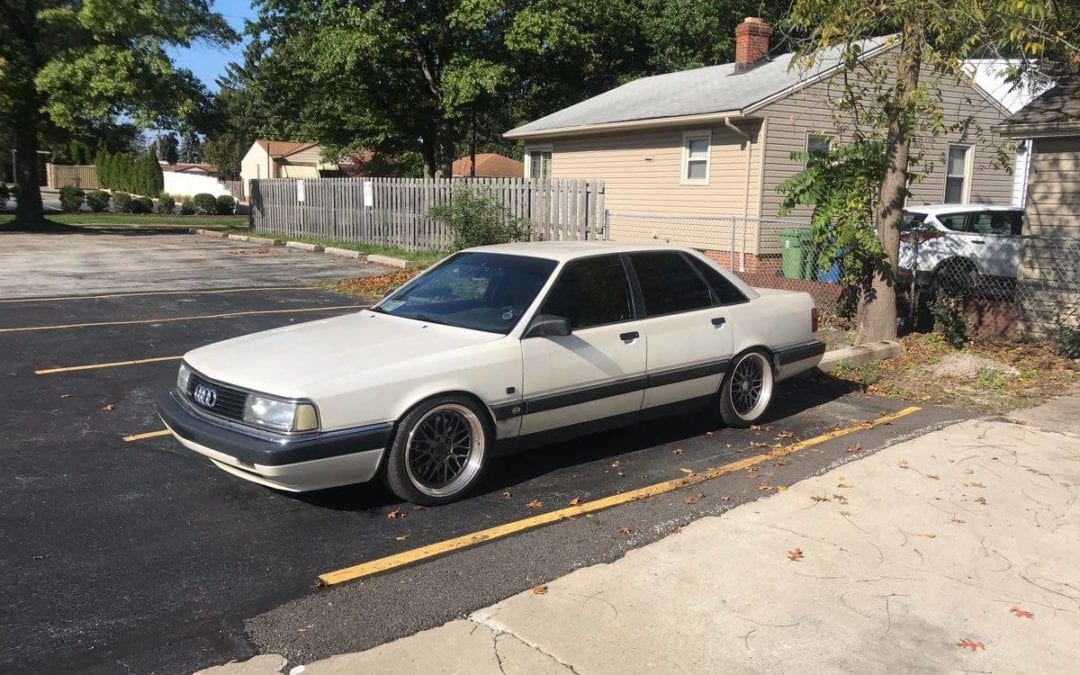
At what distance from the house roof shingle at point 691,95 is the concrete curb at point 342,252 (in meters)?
5.83

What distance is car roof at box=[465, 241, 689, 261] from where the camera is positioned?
5.85m

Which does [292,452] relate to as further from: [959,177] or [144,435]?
[959,177]

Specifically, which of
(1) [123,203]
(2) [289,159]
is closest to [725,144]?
(1) [123,203]

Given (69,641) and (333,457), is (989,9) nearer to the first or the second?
(333,457)

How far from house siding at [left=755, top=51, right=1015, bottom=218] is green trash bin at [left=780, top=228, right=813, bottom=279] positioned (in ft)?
2.84

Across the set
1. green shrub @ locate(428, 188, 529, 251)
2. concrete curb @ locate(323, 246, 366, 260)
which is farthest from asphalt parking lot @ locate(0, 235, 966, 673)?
concrete curb @ locate(323, 246, 366, 260)

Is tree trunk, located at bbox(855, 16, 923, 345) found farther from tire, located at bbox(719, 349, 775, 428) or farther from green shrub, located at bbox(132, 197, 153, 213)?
green shrub, located at bbox(132, 197, 153, 213)

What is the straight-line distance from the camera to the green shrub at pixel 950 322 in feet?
32.3

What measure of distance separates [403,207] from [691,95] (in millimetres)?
7218

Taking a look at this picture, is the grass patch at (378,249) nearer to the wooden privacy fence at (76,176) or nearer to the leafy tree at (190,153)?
the wooden privacy fence at (76,176)

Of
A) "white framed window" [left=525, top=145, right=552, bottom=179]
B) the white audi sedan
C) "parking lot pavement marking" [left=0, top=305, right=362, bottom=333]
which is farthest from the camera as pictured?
"white framed window" [left=525, top=145, right=552, bottom=179]

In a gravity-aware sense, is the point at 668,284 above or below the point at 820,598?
above

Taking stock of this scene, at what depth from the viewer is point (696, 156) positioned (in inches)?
725

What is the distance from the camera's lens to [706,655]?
346 cm
